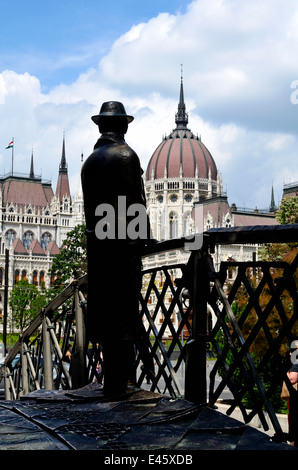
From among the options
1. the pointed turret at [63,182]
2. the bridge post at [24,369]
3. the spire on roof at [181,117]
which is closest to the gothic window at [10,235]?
the pointed turret at [63,182]

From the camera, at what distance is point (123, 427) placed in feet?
12.0

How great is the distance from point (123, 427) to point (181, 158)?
126283mm

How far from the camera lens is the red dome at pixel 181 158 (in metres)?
128

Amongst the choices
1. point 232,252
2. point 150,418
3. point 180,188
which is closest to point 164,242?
point 150,418

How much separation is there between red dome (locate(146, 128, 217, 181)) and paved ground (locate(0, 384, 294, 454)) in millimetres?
123721

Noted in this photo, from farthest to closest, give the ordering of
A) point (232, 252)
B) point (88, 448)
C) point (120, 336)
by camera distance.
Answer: point (232, 252), point (120, 336), point (88, 448)

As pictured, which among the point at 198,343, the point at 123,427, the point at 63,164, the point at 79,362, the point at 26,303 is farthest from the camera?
the point at 63,164

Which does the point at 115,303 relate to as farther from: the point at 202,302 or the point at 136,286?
the point at 202,302

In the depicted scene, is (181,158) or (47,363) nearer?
(47,363)

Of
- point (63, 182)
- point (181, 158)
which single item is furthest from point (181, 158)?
point (63, 182)

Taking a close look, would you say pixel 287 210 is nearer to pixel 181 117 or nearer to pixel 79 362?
pixel 79 362

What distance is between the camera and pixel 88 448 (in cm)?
319

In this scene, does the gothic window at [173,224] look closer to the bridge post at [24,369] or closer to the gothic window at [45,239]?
the gothic window at [45,239]

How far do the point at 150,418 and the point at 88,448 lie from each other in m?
0.73
